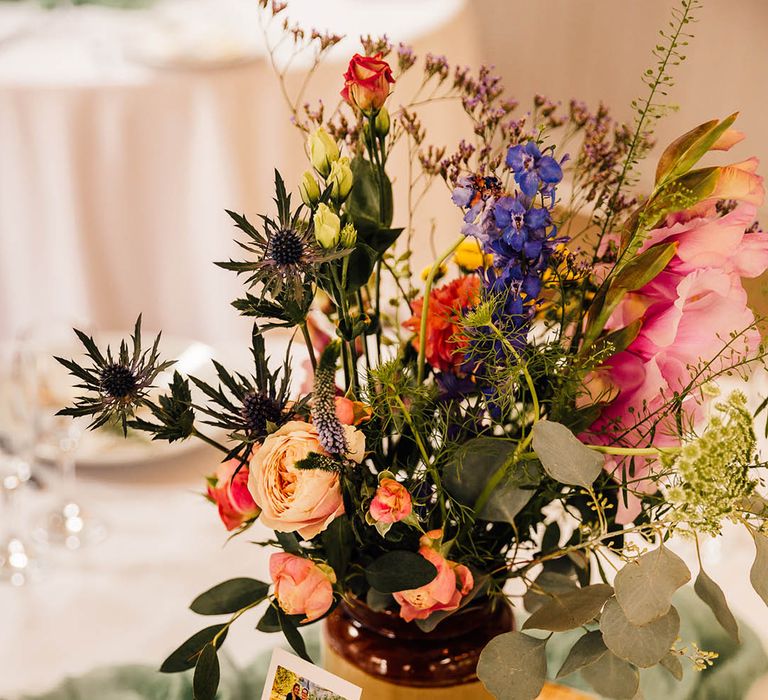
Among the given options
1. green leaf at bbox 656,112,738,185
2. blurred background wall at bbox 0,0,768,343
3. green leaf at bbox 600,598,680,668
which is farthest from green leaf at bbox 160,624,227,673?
blurred background wall at bbox 0,0,768,343

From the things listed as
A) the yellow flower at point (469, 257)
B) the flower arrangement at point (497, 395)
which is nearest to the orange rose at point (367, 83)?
the flower arrangement at point (497, 395)

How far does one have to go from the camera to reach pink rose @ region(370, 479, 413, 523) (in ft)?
1.49

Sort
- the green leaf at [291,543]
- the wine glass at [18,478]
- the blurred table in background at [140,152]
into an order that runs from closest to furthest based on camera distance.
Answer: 1. the green leaf at [291,543]
2. the wine glass at [18,478]
3. the blurred table in background at [140,152]

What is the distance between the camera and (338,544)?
1.66 feet

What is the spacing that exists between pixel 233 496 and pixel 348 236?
17 centimetres

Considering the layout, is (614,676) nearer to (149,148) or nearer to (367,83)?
(367,83)

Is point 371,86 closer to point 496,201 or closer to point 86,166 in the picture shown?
point 496,201

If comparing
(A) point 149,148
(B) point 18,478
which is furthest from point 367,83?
(A) point 149,148

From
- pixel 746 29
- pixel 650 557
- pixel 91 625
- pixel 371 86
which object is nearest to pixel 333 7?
pixel 746 29

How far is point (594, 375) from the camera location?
0.51 metres

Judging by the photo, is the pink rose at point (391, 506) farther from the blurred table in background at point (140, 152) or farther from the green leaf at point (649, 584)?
the blurred table in background at point (140, 152)

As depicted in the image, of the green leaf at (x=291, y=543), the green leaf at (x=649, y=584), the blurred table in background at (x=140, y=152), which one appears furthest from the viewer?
the blurred table in background at (x=140, y=152)

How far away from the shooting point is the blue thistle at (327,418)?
445 millimetres

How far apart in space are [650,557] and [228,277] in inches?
64.3
